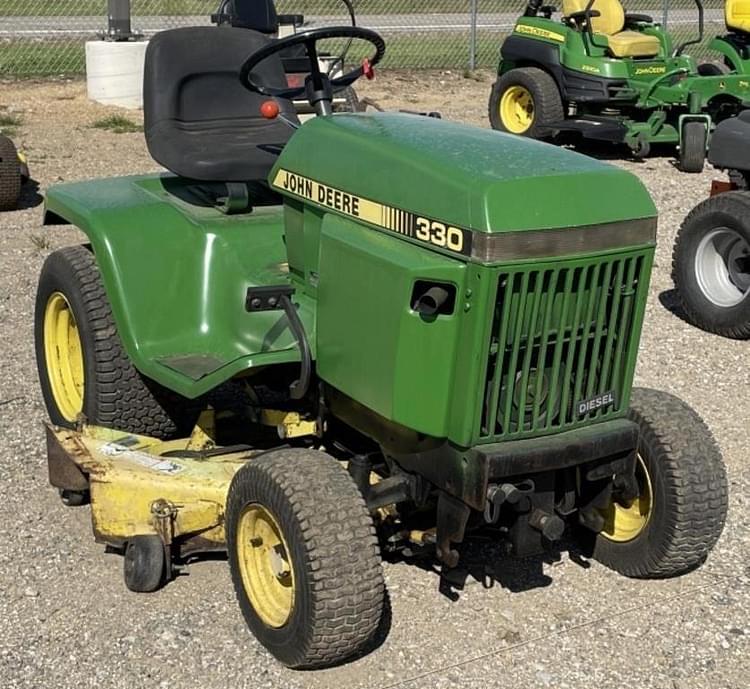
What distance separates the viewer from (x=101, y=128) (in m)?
10.8

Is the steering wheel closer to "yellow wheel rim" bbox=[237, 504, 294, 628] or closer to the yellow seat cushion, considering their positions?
"yellow wheel rim" bbox=[237, 504, 294, 628]

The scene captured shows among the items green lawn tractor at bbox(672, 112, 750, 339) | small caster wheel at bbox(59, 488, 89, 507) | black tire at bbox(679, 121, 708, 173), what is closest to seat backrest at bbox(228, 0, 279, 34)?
black tire at bbox(679, 121, 708, 173)

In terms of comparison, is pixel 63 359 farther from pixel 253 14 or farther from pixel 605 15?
pixel 605 15

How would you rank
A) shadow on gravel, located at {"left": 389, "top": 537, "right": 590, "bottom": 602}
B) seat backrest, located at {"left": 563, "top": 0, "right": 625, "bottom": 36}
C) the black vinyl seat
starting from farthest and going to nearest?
seat backrest, located at {"left": 563, "top": 0, "right": 625, "bottom": 36}
the black vinyl seat
shadow on gravel, located at {"left": 389, "top": 537, "right": 590, "bottom": 602}

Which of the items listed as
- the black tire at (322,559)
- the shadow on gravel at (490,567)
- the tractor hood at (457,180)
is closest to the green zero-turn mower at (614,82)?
the shadow on gravel at (490,567)

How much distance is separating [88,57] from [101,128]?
1.43 meters

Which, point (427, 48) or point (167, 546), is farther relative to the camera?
point (427, 48)

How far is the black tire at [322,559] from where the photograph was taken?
120 inches

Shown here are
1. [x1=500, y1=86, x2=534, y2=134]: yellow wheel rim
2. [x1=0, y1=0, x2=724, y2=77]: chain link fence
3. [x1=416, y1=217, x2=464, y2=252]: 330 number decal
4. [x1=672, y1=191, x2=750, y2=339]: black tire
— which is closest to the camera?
[x1=416, y1=217, x2=464, y2=252]: 330 number decal

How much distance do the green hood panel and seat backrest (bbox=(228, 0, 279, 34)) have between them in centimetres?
674

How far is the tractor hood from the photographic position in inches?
116

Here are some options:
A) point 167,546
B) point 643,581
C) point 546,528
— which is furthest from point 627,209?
point 167,546

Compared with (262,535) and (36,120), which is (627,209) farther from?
(36,120)

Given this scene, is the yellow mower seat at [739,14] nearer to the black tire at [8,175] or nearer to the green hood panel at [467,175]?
the black tire at [8,175]
